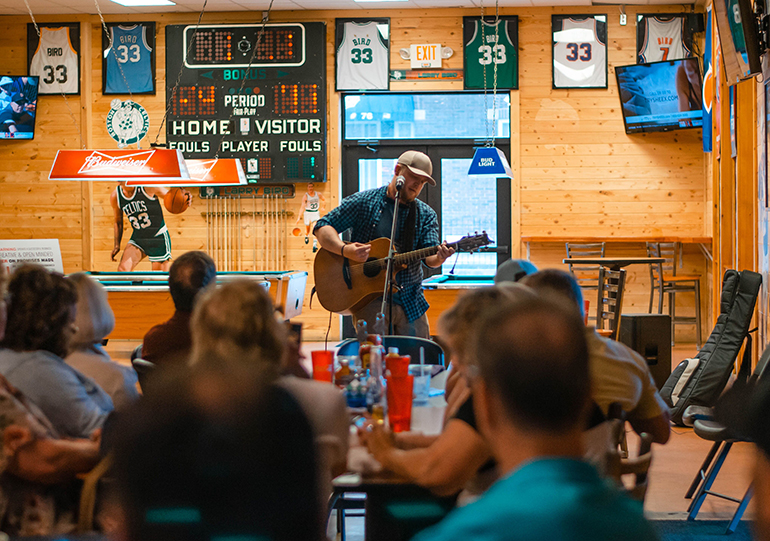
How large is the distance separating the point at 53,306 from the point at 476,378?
1.35m

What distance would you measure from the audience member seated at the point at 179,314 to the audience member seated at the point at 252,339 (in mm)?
1015

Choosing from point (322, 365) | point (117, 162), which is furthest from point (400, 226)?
point (117, 162)

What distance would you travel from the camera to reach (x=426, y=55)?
8617 mm

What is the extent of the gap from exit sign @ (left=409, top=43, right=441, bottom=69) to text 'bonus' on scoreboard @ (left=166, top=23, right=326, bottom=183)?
1078mm

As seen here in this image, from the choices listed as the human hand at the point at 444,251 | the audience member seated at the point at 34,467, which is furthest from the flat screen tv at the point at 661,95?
the audience member seated at the point at 34,467

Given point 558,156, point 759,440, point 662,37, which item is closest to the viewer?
point 759,440

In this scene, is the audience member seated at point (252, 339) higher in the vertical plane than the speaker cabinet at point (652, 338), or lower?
higher

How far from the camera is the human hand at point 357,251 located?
432 cm

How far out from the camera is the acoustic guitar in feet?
14.1

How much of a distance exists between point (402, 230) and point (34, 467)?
9.27 feet

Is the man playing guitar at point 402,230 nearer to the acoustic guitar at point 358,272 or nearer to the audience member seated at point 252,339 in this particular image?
the acoustic guitar at point 358,272

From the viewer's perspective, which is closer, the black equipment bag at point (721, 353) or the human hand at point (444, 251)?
the human hand at point (444, 251)

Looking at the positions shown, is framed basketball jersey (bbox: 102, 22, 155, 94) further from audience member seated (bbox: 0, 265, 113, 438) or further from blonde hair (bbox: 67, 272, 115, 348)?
audience member seated (bbox: 0, 265, 113, 438)

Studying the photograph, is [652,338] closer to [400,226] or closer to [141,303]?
[400,226]
